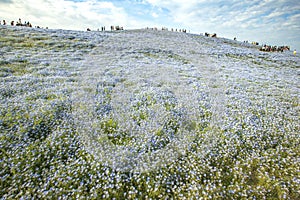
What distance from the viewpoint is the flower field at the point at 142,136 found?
768 centimetres

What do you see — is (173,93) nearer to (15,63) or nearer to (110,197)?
(110,197)

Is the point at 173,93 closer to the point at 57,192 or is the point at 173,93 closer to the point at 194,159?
the point at 194,159

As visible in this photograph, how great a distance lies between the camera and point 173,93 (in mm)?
17016

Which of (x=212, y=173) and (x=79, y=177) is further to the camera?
(x=212, y=173)

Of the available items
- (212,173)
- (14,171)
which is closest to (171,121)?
(212,173)

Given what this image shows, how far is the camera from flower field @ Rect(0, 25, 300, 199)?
7680 millimetres

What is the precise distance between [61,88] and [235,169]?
1445 cm

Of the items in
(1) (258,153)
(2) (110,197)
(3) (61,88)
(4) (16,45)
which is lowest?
(2) (110,197)

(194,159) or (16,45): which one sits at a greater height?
(16,45)

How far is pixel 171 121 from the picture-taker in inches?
485

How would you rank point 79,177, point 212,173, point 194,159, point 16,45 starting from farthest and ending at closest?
point 16,45
point 194,159
point 212,173
point 79,177

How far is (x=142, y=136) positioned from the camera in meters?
10.6

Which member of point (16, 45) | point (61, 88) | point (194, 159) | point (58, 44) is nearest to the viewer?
point (194, 159)

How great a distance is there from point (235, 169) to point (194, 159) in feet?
6.12
